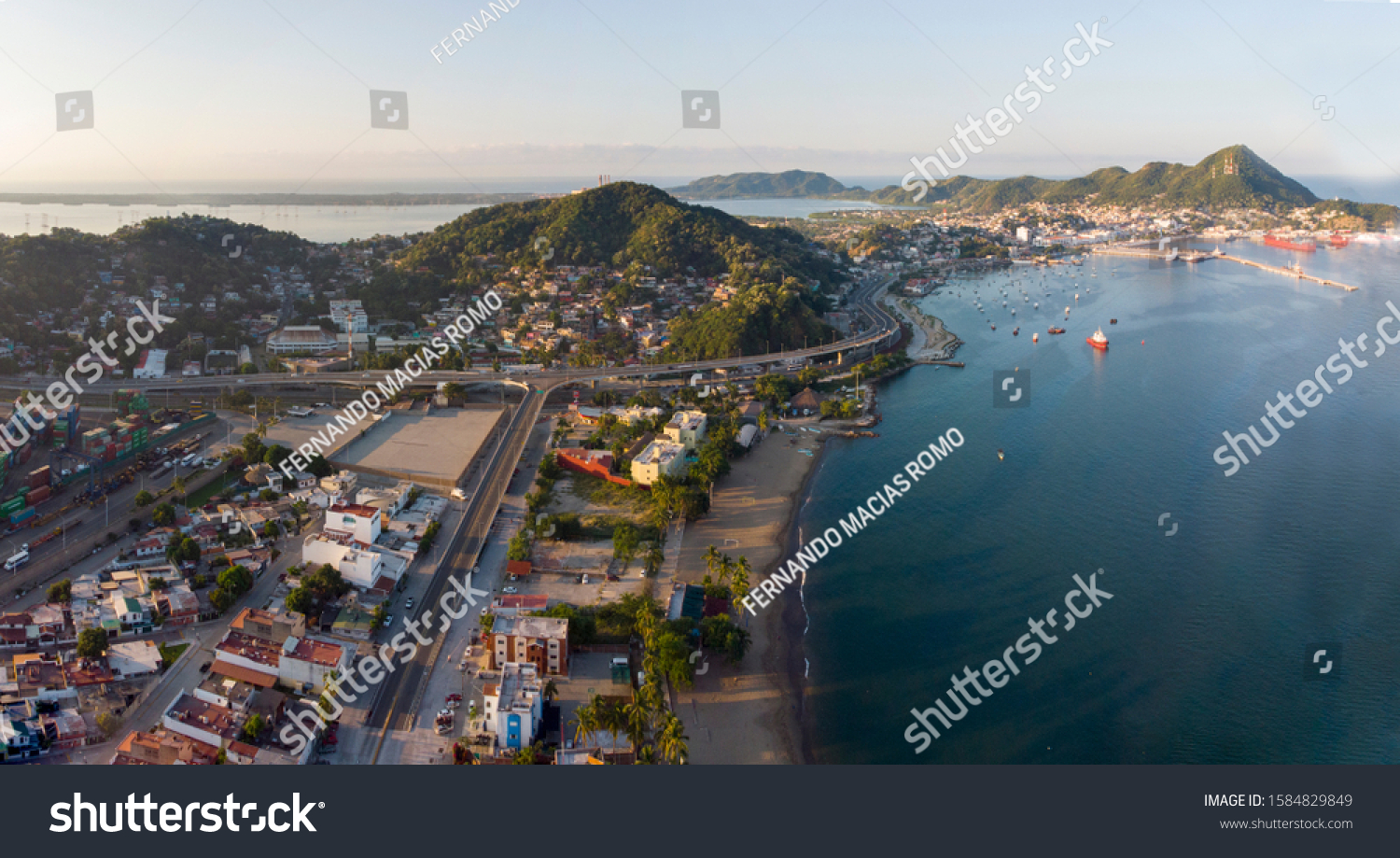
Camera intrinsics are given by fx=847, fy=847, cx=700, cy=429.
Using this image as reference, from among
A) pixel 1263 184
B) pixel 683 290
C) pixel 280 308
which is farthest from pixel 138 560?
pixel 1263 184

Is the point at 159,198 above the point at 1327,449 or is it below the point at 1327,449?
above

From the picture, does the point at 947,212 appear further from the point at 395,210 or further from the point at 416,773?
the point at 416,773

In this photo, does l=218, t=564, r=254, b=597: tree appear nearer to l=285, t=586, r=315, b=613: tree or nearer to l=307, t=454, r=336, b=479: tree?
l=285, t=586, r=315, b=613: tree

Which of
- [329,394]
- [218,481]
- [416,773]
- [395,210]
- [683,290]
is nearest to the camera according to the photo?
[416,773]

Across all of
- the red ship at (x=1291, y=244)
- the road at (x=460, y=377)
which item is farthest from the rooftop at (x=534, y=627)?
the red ship at (x=1291, y=244)

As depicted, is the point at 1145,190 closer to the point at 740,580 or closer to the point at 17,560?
the point at 740,580

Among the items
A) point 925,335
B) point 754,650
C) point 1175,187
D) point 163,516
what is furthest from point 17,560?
point 1175,187
